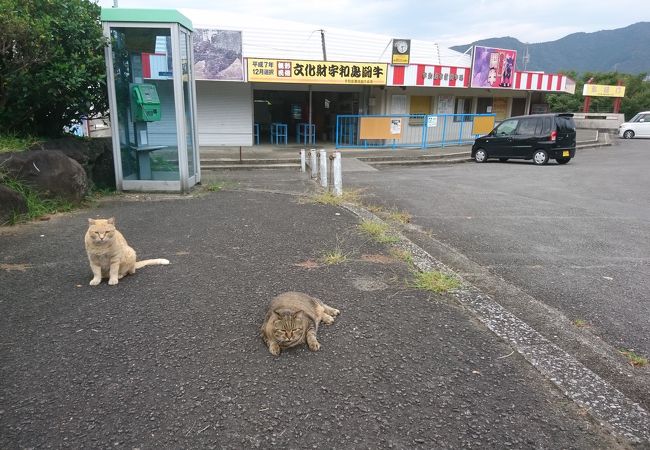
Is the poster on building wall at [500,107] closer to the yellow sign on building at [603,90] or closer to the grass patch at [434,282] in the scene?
the yellow sign on building at [603,90]

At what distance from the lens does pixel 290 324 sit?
2.89m

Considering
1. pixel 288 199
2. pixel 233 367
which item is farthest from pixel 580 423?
pixel 288 199

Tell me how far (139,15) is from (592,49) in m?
209

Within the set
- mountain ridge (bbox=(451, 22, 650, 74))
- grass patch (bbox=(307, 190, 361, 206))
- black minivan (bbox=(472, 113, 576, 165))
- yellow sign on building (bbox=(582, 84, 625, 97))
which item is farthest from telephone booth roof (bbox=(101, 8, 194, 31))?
mountain ridge (bbox=(451, 22, 650, 74))

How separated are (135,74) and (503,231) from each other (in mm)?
7301

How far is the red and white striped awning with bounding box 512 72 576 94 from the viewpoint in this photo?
22.0 meters

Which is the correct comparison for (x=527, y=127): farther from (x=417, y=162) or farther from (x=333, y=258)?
(x=333, y=258)

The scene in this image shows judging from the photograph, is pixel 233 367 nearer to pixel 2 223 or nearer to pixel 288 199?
pixel 2 223

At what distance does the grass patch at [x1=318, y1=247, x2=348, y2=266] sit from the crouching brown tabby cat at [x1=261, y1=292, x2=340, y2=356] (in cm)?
144

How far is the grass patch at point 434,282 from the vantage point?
13.1ft

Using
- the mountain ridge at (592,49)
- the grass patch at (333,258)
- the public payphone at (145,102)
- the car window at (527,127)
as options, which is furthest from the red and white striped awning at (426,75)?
the mountain ridge at (592,49)

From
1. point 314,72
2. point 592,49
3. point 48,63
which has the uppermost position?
point 592,49

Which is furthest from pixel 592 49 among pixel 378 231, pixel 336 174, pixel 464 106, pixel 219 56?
pixel 378 231

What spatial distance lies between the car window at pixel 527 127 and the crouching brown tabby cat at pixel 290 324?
15.1m
